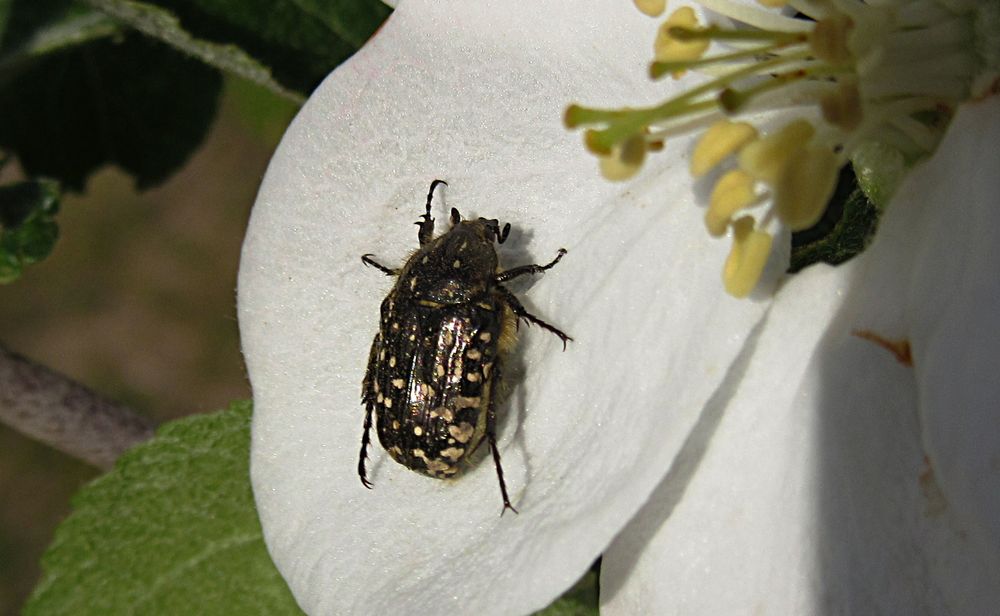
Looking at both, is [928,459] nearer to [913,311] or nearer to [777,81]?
[913,311]

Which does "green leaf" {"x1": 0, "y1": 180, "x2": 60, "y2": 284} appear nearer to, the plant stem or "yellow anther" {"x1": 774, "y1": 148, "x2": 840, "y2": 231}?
the plant stem

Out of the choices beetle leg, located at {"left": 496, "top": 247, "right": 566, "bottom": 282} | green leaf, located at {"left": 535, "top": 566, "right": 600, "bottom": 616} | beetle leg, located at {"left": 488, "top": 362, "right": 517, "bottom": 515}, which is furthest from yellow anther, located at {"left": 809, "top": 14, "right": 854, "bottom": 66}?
green leaf, located at {"left": 535, "top": 566, "right": 600, "bottom": 616}

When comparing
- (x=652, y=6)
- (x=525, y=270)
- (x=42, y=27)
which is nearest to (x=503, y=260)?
(x=525, y=270)

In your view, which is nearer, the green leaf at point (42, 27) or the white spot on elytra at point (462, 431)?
the white spot on elytra at point (462, 431)

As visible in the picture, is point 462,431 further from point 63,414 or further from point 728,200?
point 63,414

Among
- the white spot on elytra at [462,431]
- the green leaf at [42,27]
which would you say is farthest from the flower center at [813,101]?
the green leaf at [42,27]

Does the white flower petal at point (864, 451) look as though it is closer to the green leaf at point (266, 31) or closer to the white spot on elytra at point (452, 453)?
the white spot on elytra at point (452, 453)
